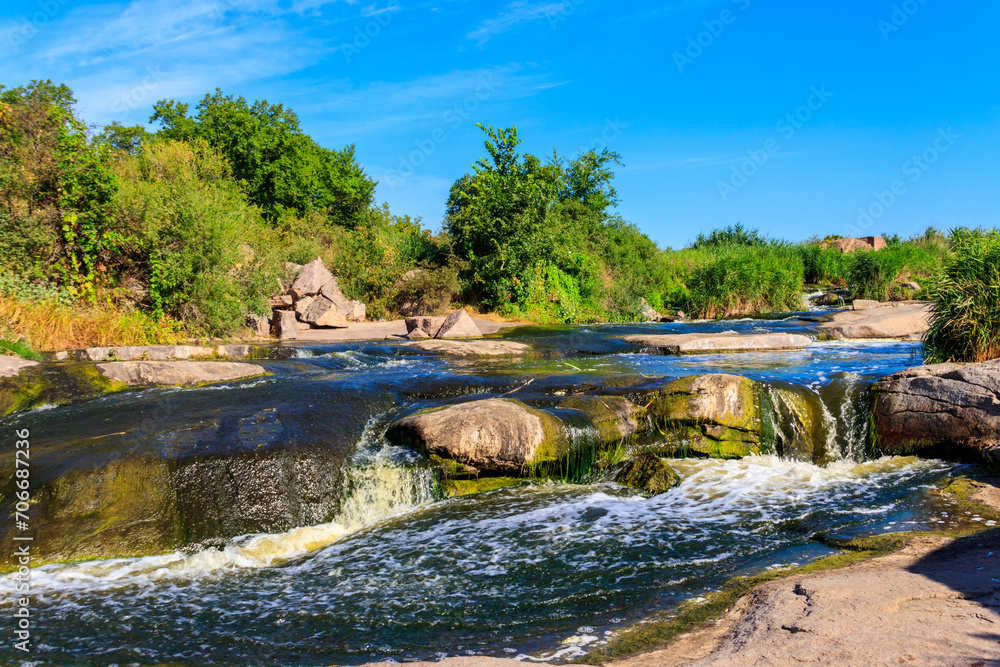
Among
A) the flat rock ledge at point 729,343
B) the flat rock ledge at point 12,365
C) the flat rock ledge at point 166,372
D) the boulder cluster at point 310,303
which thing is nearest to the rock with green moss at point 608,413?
the flat rock ledge at point 166,372

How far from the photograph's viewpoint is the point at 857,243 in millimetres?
42781

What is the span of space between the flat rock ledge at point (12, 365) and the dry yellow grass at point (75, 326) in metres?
1.41

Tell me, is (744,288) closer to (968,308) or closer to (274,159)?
(968,308)

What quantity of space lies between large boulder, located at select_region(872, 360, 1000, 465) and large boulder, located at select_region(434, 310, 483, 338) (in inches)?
491

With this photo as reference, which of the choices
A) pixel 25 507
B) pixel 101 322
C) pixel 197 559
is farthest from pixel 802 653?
pixel 101 322

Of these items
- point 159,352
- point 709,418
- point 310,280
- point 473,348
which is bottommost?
point 709,418

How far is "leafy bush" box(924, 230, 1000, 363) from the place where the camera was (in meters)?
8.86

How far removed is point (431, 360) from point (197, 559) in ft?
27.3

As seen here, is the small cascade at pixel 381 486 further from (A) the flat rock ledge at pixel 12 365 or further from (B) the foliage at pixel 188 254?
(B) the foliage at pixel 188 254

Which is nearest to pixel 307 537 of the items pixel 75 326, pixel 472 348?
pixel 472 348

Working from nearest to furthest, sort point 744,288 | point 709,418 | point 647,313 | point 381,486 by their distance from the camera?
point 381,486, point 709,418, point 744,288, point 647,313

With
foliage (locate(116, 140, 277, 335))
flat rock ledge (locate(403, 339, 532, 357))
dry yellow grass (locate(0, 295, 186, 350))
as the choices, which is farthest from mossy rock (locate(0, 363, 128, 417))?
flat rock ledge (locate(403, 339, 532, 357))

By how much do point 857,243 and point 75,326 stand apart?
46.8m

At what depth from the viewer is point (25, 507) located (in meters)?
5.50
